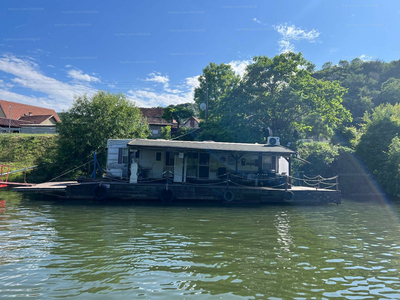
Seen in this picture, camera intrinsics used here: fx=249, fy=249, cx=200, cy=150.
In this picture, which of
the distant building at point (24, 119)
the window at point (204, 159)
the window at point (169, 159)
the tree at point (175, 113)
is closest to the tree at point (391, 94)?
the tree at point (175, 113)

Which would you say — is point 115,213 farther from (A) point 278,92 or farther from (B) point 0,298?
(A) point 278,92

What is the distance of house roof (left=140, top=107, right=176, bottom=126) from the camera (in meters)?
43.4

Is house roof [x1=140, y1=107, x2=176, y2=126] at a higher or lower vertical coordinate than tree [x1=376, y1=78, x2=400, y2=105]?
lower

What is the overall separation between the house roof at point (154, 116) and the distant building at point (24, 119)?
1443 centimetres

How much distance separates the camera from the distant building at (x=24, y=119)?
37.2 metres

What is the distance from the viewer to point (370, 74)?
61.7 meters

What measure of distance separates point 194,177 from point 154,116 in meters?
29.0

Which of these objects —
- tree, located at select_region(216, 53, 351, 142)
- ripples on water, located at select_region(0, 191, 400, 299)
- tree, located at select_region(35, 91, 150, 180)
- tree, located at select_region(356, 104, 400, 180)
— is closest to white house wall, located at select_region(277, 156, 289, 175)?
tree, located at select_region(216, 53, 351, 142)

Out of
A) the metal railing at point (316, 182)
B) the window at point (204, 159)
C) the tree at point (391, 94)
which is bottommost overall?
the metal railing at point (316, 182)

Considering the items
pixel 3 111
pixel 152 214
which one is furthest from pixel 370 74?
pixel 3 111

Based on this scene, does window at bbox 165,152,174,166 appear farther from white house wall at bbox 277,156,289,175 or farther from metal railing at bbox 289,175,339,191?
metal railing at bbox 289,175,339,191

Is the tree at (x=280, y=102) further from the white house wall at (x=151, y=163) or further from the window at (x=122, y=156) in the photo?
the window at (x=122, y=156)

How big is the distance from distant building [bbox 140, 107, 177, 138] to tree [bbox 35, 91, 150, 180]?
56.6ft

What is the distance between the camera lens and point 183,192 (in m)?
16.0
